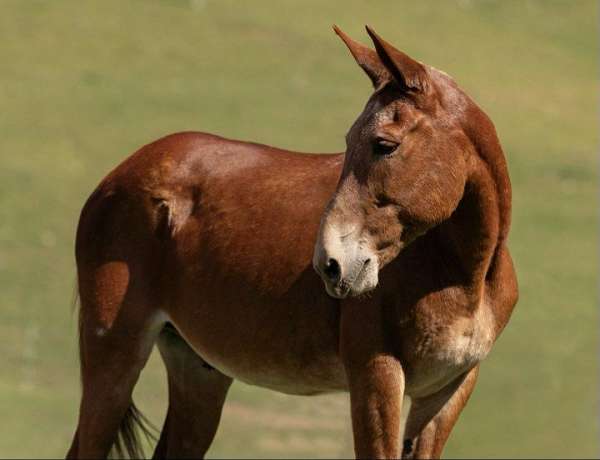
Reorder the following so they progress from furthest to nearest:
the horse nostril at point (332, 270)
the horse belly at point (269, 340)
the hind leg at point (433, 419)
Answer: the hind leg at point (433, 419)
the horse belly at point (269, 340)
the horse nostril at point (332, 270)

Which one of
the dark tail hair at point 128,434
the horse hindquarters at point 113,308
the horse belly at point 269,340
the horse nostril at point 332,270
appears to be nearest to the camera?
the horse nostril at point 332,270

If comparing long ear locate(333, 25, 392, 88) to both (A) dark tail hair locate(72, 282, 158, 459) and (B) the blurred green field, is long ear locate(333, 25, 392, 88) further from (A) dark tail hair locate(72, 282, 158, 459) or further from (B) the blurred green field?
(B) the blurred green field

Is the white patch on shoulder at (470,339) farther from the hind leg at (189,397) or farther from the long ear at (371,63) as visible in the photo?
the hind leg at (189,397)

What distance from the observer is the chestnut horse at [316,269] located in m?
5.61

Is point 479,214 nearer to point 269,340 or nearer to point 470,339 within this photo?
point 470,339

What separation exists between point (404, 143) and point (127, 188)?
1940mm

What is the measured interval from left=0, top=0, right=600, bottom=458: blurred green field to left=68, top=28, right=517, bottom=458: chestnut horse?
12.7ft

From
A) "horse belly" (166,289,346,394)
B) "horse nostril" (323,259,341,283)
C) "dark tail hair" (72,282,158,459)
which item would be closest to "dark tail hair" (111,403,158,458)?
"dark tail hair" (72,282,158,459)

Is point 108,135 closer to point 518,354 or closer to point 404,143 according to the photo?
point 518,354

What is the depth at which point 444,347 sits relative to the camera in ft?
19.7

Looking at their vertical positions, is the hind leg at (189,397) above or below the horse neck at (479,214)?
below

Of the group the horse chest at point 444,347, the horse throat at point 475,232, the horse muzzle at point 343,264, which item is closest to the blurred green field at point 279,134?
the horse chest at point 444,347

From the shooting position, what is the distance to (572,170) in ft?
54.4

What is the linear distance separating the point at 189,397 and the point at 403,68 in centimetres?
241
